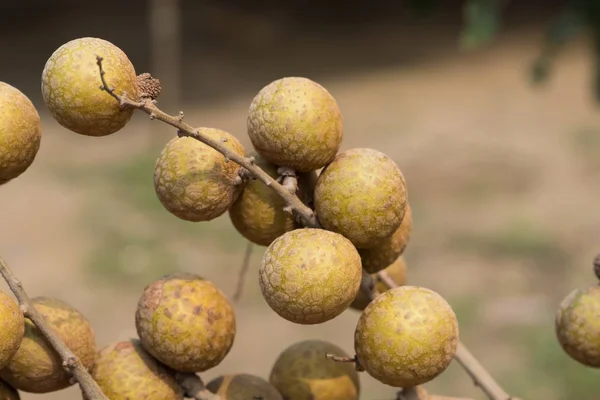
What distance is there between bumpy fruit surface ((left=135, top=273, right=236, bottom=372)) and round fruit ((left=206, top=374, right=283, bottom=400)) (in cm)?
5

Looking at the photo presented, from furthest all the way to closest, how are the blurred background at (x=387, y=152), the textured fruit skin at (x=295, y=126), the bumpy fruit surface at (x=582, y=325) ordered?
the blurred background at (x=387, y=152) → the bumpy fruit surface at (x=582, y=325) → the textured fruit skin at (x=295, y=126)

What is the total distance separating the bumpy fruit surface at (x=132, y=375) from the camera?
3.73ft

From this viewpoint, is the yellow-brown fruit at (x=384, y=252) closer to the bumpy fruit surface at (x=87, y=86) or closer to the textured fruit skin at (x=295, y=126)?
the textured fruit skin at (x=295, y=126)

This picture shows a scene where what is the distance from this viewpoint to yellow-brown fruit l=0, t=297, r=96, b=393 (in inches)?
42.4

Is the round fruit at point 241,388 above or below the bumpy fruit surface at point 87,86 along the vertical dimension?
below

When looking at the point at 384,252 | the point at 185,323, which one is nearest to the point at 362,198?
the point at 384,252

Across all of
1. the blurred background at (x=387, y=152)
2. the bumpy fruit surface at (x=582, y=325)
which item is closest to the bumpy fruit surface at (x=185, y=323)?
the bumpy fruit surface at (x=582, y=325)

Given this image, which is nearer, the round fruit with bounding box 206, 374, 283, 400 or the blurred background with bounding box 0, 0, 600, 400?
the round fruit with bounding box 206, 374, 283, 400

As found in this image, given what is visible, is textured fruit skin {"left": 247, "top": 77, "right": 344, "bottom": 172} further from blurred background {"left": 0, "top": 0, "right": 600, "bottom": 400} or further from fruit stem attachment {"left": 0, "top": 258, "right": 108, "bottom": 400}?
blurred background {"left": 0, "top": 0, "right": 600, "bottom": 400}

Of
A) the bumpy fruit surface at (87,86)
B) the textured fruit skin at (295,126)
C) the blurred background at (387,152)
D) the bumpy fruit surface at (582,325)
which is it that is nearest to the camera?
the bumpy fruit surface at (87,86)

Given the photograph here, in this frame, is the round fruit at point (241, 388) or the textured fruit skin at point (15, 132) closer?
the textured fruit skin at point (15, 132)

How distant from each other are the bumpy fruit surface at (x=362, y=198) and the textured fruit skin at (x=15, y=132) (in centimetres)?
39

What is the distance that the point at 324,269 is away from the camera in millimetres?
1032

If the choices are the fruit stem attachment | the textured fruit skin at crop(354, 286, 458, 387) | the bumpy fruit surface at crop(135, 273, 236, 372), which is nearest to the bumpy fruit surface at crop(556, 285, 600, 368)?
the textured fruit skin at crop(354, 286, 458, 387)
